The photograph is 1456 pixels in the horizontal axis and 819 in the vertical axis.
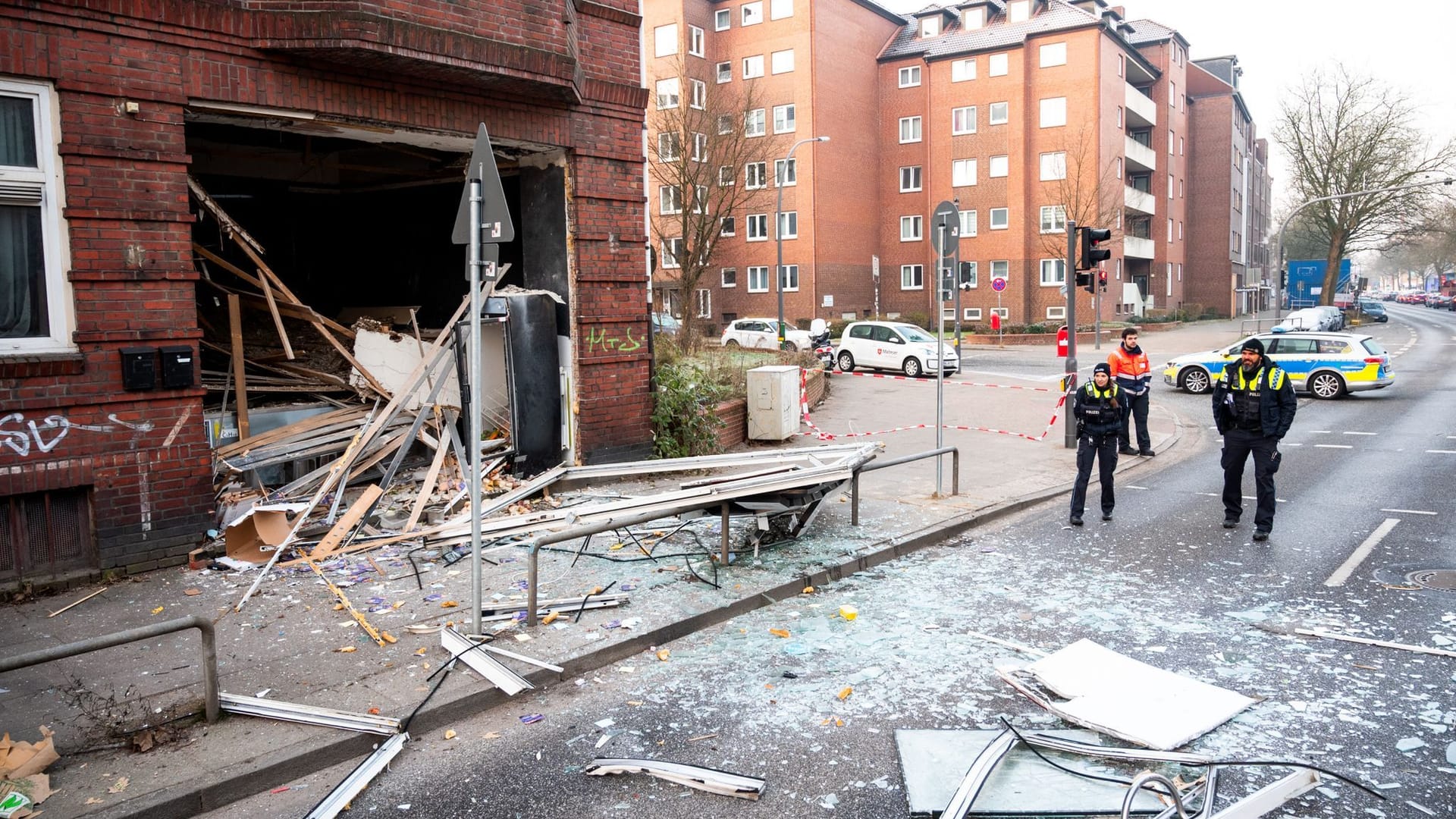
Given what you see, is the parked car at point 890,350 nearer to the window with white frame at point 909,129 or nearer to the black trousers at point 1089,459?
the black trousers at point 1089,459

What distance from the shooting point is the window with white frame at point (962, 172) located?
165 feet

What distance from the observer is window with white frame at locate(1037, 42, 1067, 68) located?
47.4 metres

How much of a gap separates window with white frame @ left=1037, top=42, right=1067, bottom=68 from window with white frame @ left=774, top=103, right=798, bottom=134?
12.7 m

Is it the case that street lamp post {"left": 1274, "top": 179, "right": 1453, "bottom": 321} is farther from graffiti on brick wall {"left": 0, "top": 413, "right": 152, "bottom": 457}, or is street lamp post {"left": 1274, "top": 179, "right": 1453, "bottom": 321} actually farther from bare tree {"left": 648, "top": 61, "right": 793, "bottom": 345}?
graffiti on brick wall {"left": 0, "top": 413, "right": 152, "bottom": 457}

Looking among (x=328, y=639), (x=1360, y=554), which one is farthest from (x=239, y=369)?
(x=1360, y=554)

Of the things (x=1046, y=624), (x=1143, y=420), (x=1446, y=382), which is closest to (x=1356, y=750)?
(x=1046, y=624)

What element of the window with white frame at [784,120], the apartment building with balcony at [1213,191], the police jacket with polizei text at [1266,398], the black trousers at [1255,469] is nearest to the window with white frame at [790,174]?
the window with white frame at [784,120]

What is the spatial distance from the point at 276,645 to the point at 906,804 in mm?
4015

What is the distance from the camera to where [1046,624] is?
6.61 m

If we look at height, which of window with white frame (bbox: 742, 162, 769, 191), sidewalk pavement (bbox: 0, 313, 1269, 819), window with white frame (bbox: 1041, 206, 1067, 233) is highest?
window with white frame (bbox: 742, 162, 769, 191)

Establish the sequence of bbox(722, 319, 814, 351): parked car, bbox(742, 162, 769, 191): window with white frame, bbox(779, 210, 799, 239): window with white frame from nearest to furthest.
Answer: bbox(722, 319, 814, 351): parked car, bbox(742, 162, 769, 191): window with white frame, bbox(779, 210, 799, 239): window with white frame

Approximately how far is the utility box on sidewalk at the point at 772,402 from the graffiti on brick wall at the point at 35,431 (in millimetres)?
8968

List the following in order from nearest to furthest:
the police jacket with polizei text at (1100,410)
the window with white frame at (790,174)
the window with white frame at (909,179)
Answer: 1. the police jacket with polizei text at (1100,410)
2. the window with white frame at (790,174)
3. the window with white frame at (909,179)

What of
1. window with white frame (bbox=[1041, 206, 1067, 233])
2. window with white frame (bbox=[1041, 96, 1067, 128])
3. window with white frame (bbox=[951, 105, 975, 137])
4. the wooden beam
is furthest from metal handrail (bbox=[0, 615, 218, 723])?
window with white frame (bbox=[951, 105, 975, 137])
